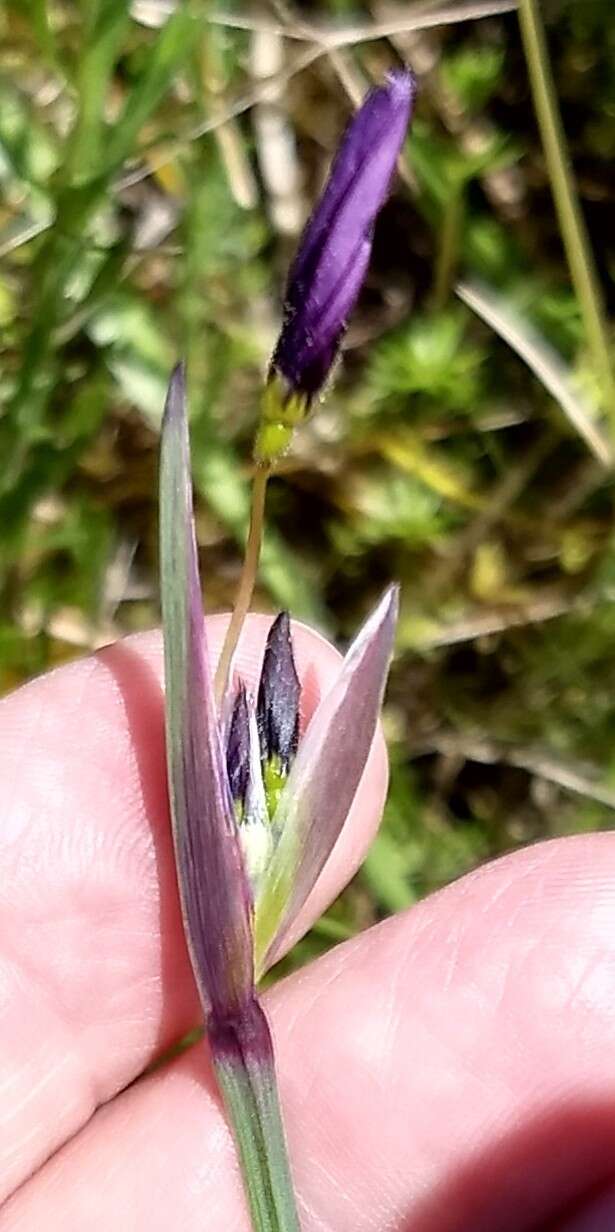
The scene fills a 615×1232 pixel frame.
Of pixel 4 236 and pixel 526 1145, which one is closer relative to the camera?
→ pixel 526 1145

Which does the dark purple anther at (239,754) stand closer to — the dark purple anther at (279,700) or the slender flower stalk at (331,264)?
the dark purple anther at (279,700)

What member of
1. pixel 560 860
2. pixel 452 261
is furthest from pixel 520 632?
pixel 560 860

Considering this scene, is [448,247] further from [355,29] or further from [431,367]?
[355,29]

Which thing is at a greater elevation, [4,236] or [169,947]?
[4,236]

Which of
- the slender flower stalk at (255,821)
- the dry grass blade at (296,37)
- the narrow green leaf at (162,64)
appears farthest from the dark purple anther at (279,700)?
the dry grass blade at (296,37)

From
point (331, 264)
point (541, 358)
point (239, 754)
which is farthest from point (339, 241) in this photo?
point (541, 358)

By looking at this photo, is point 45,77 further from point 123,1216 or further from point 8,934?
point 123,1216
